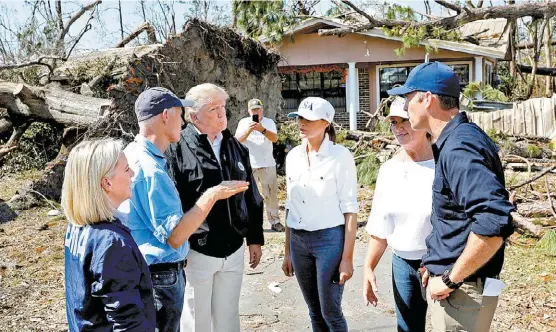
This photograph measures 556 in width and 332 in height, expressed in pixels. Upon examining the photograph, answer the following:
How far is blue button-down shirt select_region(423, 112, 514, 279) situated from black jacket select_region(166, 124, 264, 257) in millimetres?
1225

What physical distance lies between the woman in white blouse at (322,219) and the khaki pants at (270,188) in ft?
13.5

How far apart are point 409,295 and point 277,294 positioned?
2441 mm

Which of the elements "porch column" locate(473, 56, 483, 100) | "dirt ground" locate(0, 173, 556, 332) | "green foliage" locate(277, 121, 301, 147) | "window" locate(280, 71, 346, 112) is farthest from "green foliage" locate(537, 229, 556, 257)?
"window" locate(280, 71, 346, 112)

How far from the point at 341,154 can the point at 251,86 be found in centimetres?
898

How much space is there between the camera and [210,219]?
307cm

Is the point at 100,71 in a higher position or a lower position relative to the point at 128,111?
higher

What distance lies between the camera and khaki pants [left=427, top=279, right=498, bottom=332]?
88.1 inches

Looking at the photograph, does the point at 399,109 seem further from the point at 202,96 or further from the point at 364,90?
the point at 364,90

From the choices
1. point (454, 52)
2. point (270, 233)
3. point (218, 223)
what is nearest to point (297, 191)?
point (218, 223)

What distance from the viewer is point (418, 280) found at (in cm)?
282

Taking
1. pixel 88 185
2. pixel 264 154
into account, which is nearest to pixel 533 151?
pixel 264 154

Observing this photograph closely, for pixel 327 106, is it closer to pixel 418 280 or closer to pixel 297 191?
pixel 297 191

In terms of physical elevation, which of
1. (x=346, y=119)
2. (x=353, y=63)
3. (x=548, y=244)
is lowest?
(x=548, y=244)

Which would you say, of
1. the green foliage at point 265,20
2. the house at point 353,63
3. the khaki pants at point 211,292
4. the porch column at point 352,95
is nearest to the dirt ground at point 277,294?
the khaki pants at point 211,292
